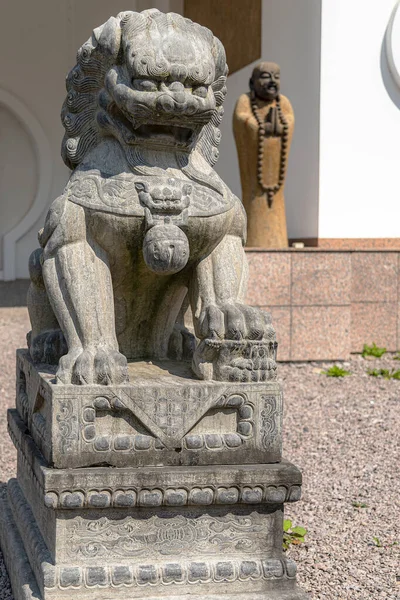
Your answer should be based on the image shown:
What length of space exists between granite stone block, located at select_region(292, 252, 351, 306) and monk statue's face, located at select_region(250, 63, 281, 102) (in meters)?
1.42

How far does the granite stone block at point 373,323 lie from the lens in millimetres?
6980

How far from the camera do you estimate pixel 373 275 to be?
6926 millimetres

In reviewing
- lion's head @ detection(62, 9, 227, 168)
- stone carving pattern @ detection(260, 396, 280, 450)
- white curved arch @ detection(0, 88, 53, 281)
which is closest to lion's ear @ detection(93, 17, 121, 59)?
lion's head @ detection(62, 9, 227, 168)

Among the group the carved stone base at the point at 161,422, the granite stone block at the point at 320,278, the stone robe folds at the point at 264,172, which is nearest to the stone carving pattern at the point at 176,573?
the carved stone base at the point at 161,422

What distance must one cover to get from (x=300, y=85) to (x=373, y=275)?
A: 2.00m

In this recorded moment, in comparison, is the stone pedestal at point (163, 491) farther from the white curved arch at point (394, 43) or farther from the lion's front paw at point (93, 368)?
the white curved arch at point (394, 43)

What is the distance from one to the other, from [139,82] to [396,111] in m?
5.59

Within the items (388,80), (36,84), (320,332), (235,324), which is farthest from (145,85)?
(36,84)

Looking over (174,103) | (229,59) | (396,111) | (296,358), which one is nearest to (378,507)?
(174,103)

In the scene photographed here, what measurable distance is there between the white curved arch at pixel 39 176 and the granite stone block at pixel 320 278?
510 centimetres

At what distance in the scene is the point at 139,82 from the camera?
2.26 m

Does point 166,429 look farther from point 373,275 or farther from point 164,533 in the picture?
point 373,275

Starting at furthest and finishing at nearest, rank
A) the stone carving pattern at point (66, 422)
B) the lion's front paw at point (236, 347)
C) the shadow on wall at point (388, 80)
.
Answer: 1. the shadow on wall at point (388, 80)
2. the lion's front paw at point (236, 347)
3. the stone carving pattern at point (66, 422)

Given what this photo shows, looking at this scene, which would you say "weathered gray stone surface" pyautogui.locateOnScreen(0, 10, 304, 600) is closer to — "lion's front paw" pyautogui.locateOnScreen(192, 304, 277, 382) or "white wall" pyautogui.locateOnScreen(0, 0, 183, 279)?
"lion's front paw" pyautogui.locateOnScreen(192, 304, 277, 382)
